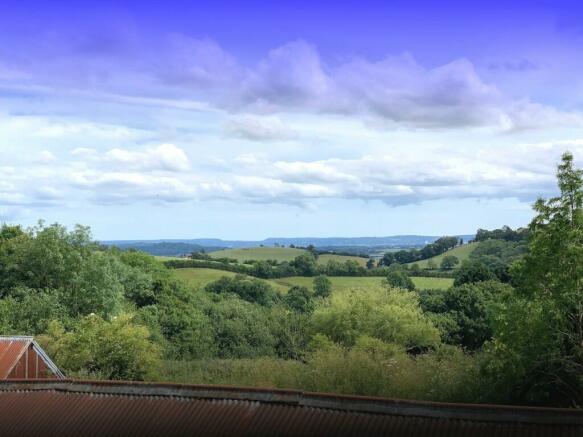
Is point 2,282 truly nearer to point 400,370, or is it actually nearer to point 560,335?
point 400,370

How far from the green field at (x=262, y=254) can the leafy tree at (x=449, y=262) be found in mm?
28223

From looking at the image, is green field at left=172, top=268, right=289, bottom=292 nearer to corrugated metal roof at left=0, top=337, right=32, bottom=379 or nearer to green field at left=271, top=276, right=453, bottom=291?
green field at left=271, top=276, right=453, bottom=291

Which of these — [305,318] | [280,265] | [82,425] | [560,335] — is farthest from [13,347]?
[280,265]

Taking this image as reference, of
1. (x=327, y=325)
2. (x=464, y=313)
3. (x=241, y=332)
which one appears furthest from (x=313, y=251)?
(x=327, y=325)

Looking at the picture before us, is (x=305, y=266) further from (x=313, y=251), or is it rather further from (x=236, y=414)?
(x=236, y=414)

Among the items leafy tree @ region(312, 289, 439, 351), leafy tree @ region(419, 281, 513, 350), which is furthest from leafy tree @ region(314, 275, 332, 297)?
leafy tree @ region(312, 289, 439, 351)

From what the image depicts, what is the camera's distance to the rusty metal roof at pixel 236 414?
1300 centimetres

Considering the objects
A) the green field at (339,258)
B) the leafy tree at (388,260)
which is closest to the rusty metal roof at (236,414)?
the green field at (339,258)

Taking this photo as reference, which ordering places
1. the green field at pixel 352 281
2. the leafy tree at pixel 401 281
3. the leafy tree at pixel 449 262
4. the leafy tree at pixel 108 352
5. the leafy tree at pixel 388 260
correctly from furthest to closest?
the leafy tree at pixel 388 260 → the leafy tree at pixel 449 262 → the green field at pixel 352 281 → the leafy tree at pixel 401 281 → the leafy tree at pixel 108 352

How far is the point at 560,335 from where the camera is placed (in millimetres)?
21078

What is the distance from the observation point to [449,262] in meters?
96.6

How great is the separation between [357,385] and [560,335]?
10533mm

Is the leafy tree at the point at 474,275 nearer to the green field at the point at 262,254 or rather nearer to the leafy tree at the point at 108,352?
the leafy tree at the point at 108,352

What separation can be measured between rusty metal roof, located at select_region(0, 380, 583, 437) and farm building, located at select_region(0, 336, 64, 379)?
331 inches
